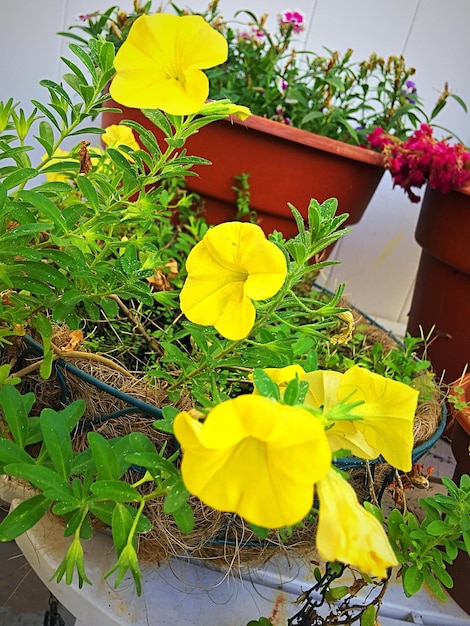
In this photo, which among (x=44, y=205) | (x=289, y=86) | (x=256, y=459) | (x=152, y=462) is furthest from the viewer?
(x=289, y=86)

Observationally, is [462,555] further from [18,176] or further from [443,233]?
[18,176]

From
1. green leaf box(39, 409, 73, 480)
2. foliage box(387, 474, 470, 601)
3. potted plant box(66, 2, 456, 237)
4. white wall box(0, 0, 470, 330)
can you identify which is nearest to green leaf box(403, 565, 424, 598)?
foliage box(387, 474, 470, 601)

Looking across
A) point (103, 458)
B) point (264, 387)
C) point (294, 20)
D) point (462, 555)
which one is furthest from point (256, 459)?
point (294, 20)

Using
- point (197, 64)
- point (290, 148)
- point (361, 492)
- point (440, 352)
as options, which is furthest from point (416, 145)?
point (197, 64)

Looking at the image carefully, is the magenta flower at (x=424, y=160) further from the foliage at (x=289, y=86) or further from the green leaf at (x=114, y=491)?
the green leaf at (x=114, y=491)

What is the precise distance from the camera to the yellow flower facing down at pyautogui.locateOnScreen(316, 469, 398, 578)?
0.90 feet

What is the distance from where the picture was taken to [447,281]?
3.26 ft

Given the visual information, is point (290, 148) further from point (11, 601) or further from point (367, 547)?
point (11, 601)

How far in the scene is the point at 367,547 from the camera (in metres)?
0.28

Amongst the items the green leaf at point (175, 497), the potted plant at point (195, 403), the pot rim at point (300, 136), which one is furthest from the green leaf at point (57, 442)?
the pot rim at point (300, 136)

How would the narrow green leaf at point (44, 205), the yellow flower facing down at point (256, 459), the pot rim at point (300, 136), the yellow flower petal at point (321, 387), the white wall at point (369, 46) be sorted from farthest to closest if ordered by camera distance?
1. the white wall at point (369, 46)
2. the pot rim at point (300, 136)
3. the narrow green leaf at point (44, 205)
4. the yellow flower petal at point (321, 387)
5. the yellow flower facing down at point (256, 459)

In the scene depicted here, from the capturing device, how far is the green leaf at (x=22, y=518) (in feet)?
1.29

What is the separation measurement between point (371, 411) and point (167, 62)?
0.24 m

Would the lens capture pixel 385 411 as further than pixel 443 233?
No
